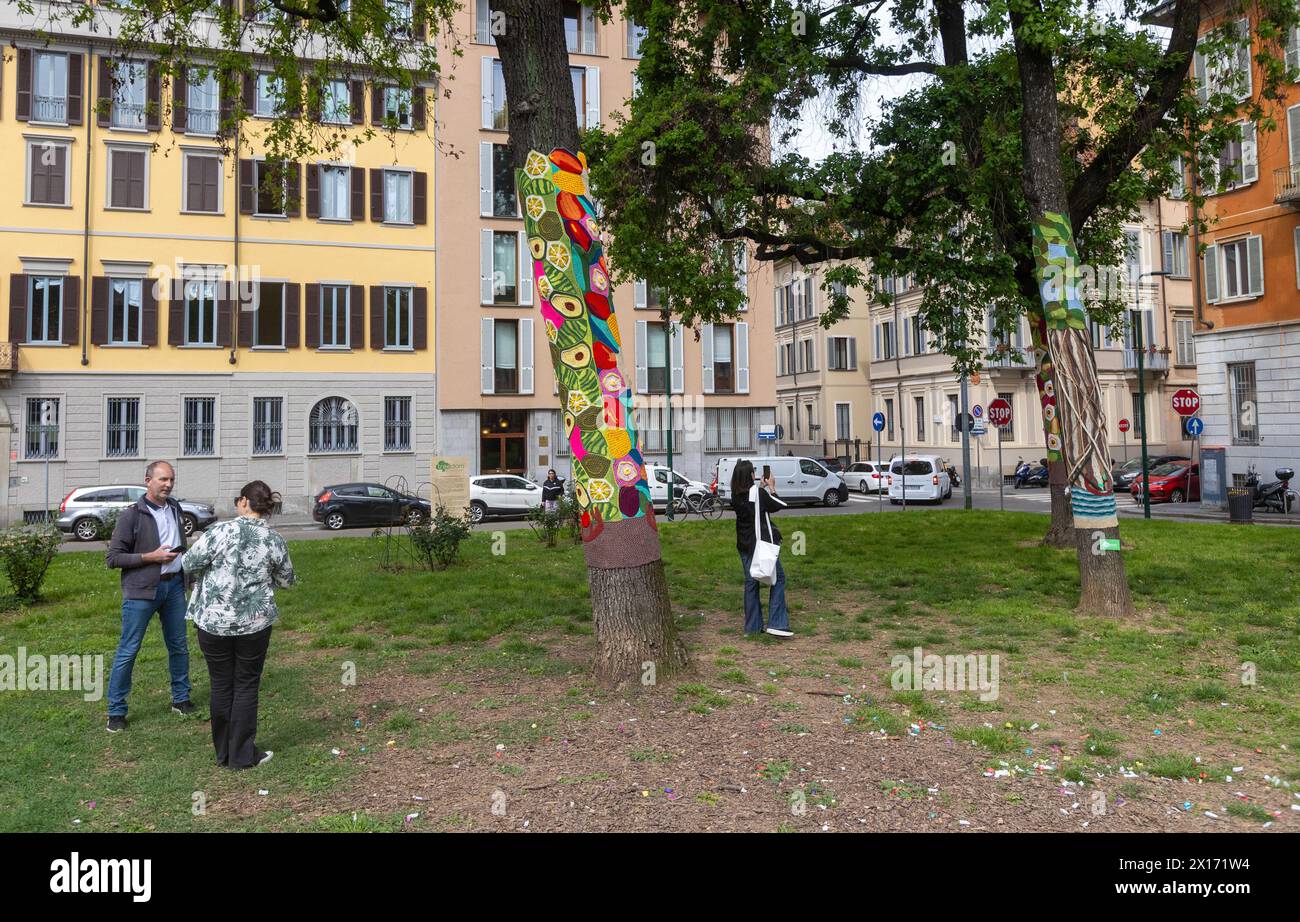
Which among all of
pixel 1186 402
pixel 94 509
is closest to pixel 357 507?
pixel 94 509

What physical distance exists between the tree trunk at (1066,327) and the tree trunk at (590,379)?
5.11 meters

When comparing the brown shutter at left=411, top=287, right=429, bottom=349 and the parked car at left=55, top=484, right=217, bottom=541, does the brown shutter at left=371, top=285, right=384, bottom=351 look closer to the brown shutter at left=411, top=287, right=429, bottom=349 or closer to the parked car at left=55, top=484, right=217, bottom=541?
the brown shutter at left=411, top=287, right=429, bottom=349

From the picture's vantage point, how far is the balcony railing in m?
25.8

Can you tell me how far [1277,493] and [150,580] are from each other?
1076 inches

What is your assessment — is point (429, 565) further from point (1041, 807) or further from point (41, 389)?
point (41, 389)

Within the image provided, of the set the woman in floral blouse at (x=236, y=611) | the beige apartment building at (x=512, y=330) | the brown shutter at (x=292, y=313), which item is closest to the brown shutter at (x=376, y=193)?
the beige apartment building at (x=512, y=330)

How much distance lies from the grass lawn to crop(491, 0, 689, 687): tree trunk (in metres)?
0.49

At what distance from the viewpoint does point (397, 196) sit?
34406mm

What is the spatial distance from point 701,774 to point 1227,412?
28796mm

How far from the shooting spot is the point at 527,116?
7.09 meters

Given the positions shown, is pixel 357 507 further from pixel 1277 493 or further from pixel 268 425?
pixel 1277 493

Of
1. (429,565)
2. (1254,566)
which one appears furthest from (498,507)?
(1254,566)

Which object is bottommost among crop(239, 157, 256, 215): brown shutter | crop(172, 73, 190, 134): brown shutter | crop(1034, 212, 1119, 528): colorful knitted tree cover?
crop(1034, 212, 1119, 528): colorful knitted tree cover

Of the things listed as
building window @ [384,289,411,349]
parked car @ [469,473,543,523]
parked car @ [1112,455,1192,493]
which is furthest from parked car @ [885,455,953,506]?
building window @ [384,289,411,349]
